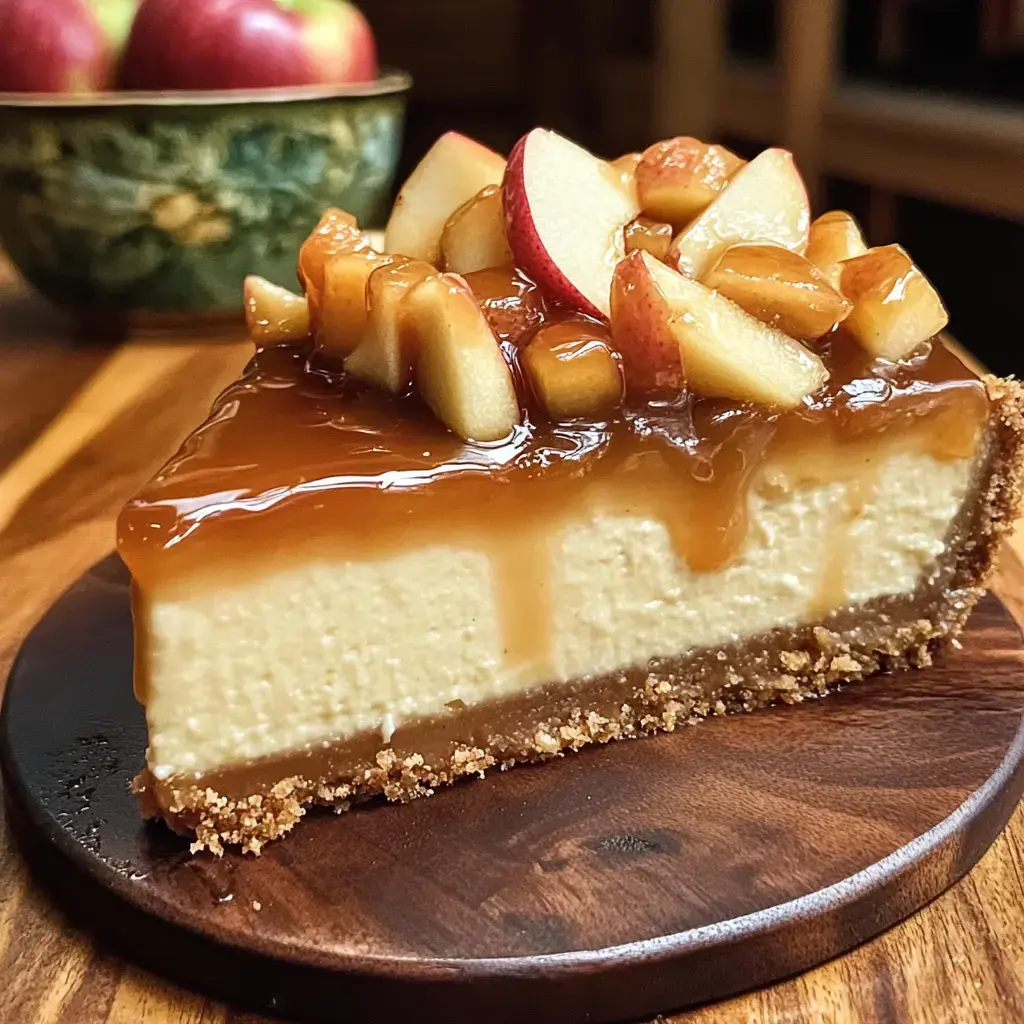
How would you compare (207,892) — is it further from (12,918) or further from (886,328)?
(886,328)

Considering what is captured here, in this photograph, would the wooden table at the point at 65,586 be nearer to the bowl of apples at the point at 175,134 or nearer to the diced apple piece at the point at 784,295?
the bowl of apples at the point at 175,134

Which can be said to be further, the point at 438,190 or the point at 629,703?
the point at 438,190

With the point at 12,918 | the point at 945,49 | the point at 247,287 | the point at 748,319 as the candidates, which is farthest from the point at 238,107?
the point at 945,49

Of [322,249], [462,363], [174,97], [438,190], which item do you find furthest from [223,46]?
[462,363]

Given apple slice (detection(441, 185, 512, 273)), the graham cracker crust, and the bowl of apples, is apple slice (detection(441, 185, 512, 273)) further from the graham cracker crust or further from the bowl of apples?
the bowl of apples

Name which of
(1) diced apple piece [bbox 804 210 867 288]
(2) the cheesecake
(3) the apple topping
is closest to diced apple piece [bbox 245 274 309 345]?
(2) the cheesecake

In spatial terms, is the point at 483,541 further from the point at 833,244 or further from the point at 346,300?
the point at 833,244

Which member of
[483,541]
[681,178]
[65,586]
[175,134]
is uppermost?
[681,178]
